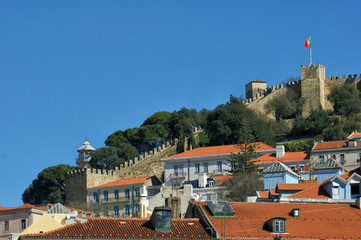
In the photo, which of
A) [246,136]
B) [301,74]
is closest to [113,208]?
[246,136]

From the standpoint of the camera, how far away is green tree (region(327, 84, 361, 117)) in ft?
295

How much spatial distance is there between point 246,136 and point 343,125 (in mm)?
19315

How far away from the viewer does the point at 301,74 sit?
97812 millimetres

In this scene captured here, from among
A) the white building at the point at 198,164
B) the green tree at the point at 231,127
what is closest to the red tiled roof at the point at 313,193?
the white building at the point at 198,164

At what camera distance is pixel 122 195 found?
246ft

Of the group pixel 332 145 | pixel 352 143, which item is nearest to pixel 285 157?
pixel 332 145

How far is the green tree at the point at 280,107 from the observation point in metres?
94.6

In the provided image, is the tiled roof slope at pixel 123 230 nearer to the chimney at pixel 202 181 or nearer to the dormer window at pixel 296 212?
the dormer window at pixel 296 212

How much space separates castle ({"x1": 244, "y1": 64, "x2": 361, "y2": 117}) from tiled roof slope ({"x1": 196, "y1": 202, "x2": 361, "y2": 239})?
62.3 m

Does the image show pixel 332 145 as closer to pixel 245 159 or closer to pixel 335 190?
pixel 245 159

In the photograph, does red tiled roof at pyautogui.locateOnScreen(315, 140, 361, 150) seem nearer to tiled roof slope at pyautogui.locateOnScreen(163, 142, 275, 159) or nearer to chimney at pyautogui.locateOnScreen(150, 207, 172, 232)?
tiled roof slope at pyautogui.locateOnScreen(163, 142, 275, 159)

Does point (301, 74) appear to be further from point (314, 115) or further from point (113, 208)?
point (113, 208)

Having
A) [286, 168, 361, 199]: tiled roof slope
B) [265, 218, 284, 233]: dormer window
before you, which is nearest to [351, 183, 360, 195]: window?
[286, 168, 361, 199]: tiled roof slope

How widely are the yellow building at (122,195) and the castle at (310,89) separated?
25.5 meters
